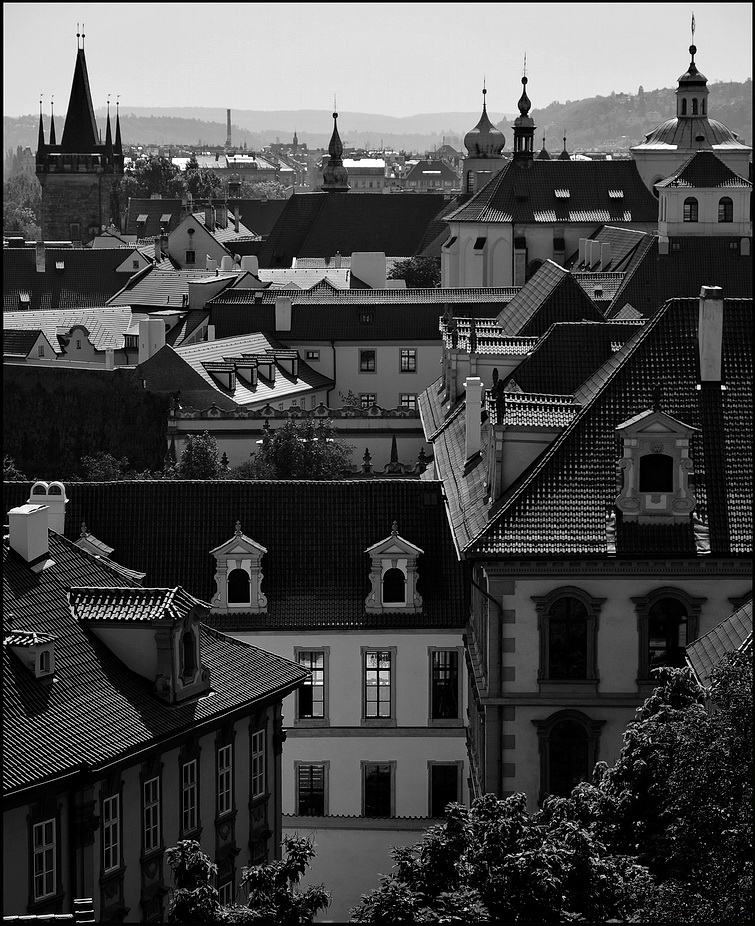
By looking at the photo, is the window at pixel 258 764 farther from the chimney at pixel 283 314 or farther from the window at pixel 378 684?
the chimney at pixel 283 314

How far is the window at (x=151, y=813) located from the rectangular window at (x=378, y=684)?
32.7ft

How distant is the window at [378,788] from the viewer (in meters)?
31.5

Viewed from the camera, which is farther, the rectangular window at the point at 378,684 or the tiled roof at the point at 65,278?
the tiled roof at the point at 65,278

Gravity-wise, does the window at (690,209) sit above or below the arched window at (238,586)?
above

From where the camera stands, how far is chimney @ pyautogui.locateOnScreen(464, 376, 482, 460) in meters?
32.7

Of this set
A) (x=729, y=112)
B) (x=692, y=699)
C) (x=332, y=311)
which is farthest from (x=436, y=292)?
(x=729, y=112)

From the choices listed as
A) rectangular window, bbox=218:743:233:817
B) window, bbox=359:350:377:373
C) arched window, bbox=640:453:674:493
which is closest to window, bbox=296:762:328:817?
rectangular window, bbox=218:743:233:817

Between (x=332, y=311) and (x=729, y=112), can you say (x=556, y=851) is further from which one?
(x=729, y=112)

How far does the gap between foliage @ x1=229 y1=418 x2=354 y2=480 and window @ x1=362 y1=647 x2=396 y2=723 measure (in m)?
18.1

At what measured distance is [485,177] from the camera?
120 meters

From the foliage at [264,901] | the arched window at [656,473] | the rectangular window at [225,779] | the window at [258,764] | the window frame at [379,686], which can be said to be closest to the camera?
the foliage at [264,901]

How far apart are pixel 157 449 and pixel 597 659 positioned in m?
34.0

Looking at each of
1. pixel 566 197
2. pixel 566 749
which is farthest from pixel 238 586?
pixel 566 197

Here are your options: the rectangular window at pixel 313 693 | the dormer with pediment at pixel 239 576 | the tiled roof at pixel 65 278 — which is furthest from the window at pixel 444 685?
the tiled roof at pixel 65 278
